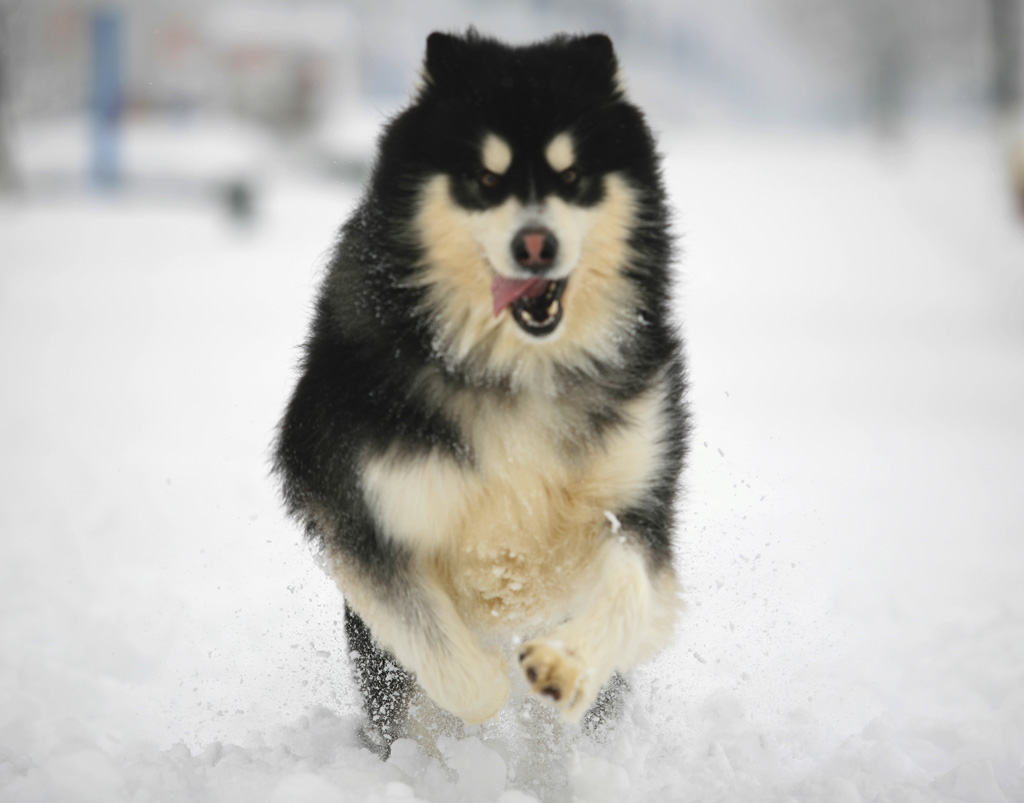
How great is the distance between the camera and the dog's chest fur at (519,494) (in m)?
2.63

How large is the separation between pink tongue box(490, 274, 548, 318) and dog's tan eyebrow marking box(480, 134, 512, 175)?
0.26 metres

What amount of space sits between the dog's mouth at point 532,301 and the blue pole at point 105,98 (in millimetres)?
20239

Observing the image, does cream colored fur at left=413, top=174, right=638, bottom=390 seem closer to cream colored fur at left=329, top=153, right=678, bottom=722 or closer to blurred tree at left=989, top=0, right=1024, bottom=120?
cream colored fur at left=329, top=153, right=678, bottom=722

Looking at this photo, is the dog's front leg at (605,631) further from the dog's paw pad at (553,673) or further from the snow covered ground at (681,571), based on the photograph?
the snow covered ground at (681,571)

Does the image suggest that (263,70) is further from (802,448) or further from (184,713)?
(184,713)

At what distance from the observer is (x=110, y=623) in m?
4.14

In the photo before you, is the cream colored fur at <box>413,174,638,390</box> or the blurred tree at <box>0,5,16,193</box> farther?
the blurred tree at <box>0,5,16,193</box>

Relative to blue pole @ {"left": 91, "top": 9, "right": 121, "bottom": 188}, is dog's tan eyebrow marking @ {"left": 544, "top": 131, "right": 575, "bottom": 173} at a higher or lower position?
higher

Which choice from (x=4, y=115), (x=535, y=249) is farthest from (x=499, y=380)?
(x=4, y=115)

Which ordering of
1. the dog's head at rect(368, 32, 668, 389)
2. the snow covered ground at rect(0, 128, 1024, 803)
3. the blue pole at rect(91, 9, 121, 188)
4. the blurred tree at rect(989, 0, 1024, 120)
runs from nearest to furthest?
the dog's head at rect(368, 32, 668, 389) → the snow covered ground at rect(0, 128, 1024, 803) → the blue pole at rect(91, 9, 121, 188) → the blurred tree at rect(989, 0, 1024, 120)

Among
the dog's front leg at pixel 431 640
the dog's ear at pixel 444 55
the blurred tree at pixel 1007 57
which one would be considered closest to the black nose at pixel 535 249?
the dog's ear at pixel 444 55

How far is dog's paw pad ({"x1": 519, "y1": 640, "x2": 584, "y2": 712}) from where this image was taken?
94.0 inches

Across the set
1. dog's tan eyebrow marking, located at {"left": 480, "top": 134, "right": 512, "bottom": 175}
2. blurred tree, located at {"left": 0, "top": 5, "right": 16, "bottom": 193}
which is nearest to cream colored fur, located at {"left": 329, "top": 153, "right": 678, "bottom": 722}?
dog's tan eyebrow marking, located at {"left": 480, "top": 134, "right": 512, "bottom": 175}

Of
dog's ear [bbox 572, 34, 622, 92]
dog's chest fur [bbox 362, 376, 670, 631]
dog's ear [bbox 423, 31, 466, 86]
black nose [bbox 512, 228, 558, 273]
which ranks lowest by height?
dog's chest fur [bbox 362, 376, 670, 631]
